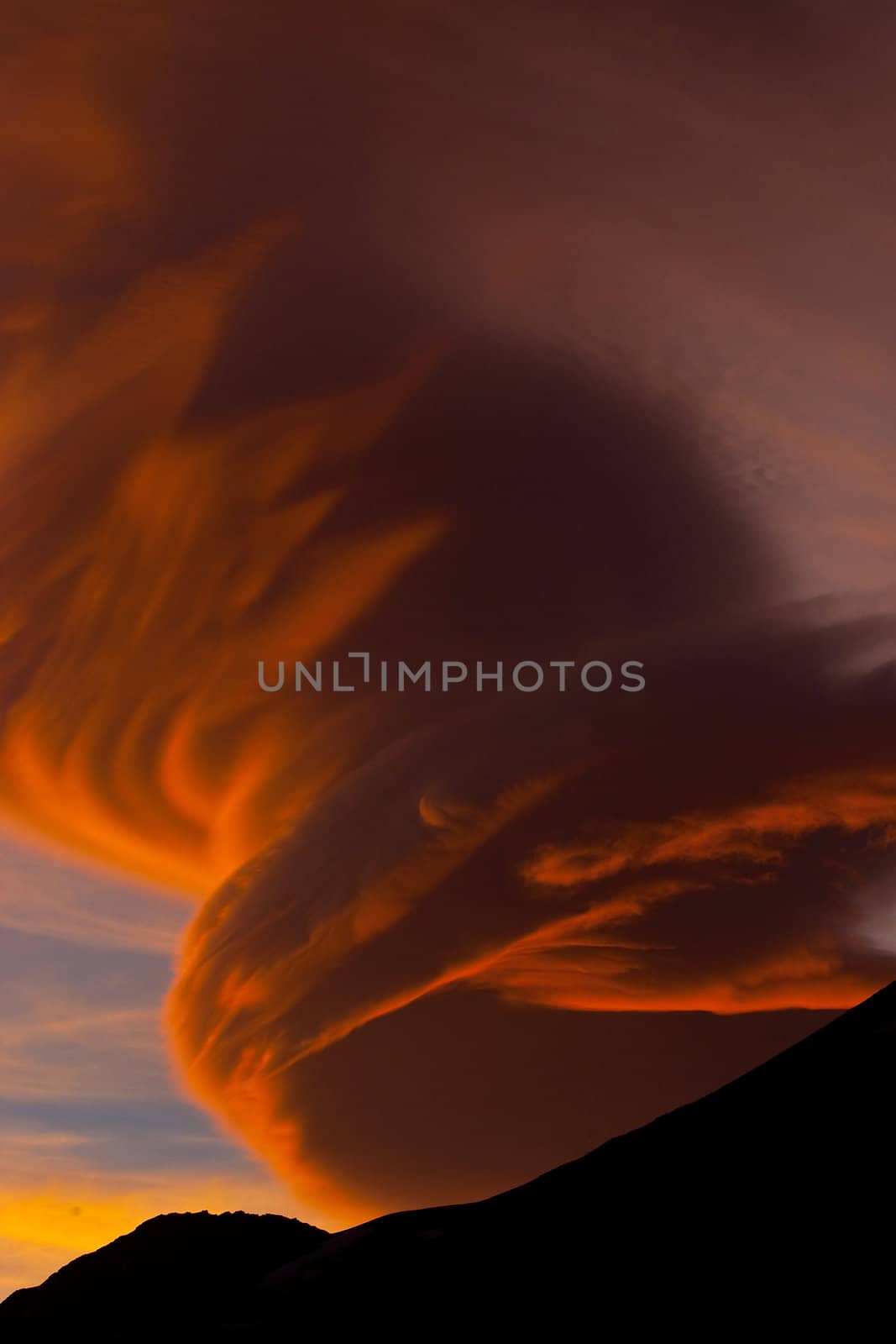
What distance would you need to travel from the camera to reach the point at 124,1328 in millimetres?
98812

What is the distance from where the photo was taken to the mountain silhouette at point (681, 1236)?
38.5m

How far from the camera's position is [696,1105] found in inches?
2234

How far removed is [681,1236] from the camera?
45375mm

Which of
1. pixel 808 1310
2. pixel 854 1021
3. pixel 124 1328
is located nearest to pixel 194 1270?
pixel 124 1328

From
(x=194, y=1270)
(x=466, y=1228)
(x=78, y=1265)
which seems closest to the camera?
(x=466, y=1228)

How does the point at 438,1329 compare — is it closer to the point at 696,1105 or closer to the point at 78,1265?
the point at 696,1105

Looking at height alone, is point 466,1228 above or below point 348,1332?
above

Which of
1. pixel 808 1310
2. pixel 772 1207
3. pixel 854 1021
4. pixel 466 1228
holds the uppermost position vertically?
pixel 854 1021

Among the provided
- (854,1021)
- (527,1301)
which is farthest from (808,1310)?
(854,1021)

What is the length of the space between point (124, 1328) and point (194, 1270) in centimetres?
962

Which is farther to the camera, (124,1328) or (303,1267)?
(124,1328)

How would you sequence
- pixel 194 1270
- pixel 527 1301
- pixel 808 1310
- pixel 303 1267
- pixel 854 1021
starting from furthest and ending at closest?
pixel 194 1270
pixel 303 1267
pixel 854 1021
pixel 527 1301
pixel 808 1310

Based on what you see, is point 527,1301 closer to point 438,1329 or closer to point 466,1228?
point 438,1329

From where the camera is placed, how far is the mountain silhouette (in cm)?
3850
